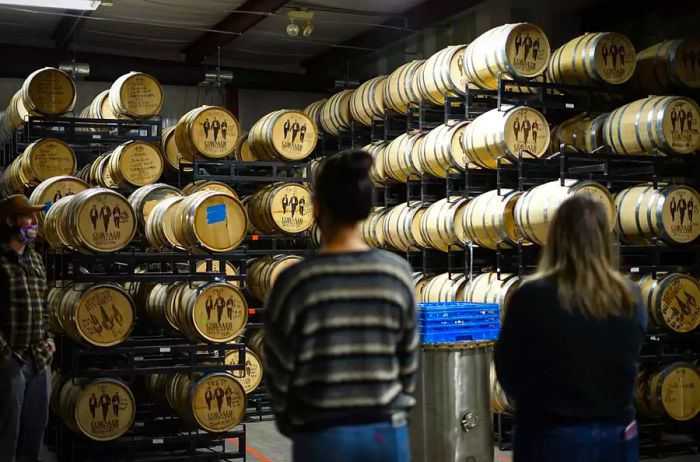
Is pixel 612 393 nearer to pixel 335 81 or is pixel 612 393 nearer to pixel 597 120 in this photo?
pixel 597 120

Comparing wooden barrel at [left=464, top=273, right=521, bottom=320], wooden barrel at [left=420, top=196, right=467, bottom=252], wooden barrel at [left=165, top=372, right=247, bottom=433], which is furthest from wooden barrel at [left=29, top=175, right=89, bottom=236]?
wooden barrel at [left=464, top=273, right=521, bottom=320]

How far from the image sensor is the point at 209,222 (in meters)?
8.11

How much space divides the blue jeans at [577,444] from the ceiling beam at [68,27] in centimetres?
1084

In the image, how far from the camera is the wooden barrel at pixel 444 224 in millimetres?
10008

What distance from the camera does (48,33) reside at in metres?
14.6

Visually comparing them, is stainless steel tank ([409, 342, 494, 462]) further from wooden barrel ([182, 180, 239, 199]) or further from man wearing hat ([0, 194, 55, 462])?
wooden barrel ([182, 180, 239, 199])

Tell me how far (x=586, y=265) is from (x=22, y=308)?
3944 mm

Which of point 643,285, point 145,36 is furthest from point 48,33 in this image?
point 643,285

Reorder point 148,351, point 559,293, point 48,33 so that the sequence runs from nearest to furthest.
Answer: point 559,293 → point 148,351 → point 48,33

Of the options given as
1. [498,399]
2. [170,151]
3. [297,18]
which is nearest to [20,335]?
[498,399]

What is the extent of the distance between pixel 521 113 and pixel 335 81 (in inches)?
251

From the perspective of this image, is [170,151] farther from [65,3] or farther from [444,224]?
[444,224]

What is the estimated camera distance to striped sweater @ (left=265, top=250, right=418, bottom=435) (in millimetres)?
2779

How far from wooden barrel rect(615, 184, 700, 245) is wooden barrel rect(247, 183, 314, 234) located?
3763 millimetres
